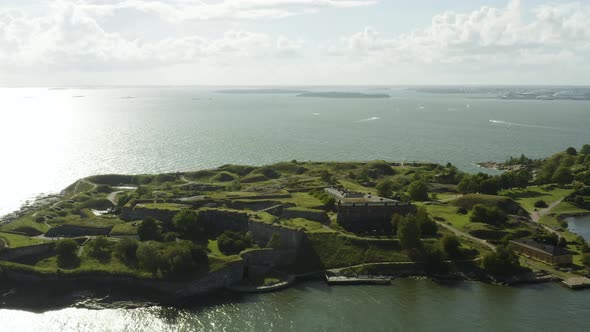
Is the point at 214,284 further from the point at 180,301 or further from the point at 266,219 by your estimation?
the point at 266,219

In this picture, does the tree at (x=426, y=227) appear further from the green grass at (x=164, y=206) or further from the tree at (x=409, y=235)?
the green grass at (x=164, y=206)

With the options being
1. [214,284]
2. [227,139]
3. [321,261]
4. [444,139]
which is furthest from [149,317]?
[444,139]

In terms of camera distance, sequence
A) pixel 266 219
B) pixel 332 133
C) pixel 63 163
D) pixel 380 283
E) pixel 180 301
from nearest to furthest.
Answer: pixel 180 301
pixel 380 283
pixel 266 219
pixel 63 163
pixel 332 133

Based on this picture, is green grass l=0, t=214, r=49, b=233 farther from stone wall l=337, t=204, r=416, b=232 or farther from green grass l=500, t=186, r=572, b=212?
green grass l=500, t=186, r=572, b=212

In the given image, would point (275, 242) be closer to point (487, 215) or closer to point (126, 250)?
point (126, 250)

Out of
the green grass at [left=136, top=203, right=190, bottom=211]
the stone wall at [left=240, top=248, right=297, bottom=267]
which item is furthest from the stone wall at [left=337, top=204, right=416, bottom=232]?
the green grass at [left=136, top=203, right=190, bottom=211]

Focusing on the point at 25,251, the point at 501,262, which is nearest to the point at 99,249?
the point at 25,251

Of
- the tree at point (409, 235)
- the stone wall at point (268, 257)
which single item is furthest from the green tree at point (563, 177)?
the stone wall at point (268, 257)
